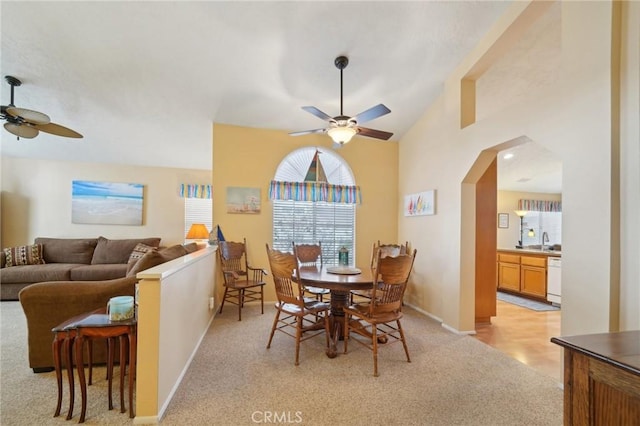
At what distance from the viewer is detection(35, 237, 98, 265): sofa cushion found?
496 centimetres

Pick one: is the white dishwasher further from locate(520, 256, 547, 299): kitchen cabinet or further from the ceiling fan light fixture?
the ceiling fan light fixture

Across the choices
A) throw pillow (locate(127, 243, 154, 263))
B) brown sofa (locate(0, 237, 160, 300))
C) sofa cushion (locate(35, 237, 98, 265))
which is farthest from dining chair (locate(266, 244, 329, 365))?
sofa cushion (locate(35, 237, 98, 265))

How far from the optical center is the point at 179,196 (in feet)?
19.2

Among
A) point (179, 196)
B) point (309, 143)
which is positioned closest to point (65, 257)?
point (179, 196)

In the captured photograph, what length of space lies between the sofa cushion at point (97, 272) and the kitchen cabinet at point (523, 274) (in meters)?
7.12

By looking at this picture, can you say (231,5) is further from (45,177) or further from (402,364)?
(45,177)

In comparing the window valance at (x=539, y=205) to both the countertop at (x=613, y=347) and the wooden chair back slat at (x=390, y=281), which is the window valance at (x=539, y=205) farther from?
the countertop at (x=613, y=347)

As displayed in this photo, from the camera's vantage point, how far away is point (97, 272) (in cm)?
453

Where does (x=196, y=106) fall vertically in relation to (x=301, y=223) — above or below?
above

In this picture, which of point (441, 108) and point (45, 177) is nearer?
point (441, 108)

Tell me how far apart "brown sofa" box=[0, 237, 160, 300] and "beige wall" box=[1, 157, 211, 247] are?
339 mm

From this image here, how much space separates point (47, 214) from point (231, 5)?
18.5 feet

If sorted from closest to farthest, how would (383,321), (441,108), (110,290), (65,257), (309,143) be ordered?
(110,290) < (383,321) < (441,108) < (309,143) < (65,257)

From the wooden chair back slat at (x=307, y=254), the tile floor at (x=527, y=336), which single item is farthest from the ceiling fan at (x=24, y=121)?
the tile floor at (x=527, y=336)
